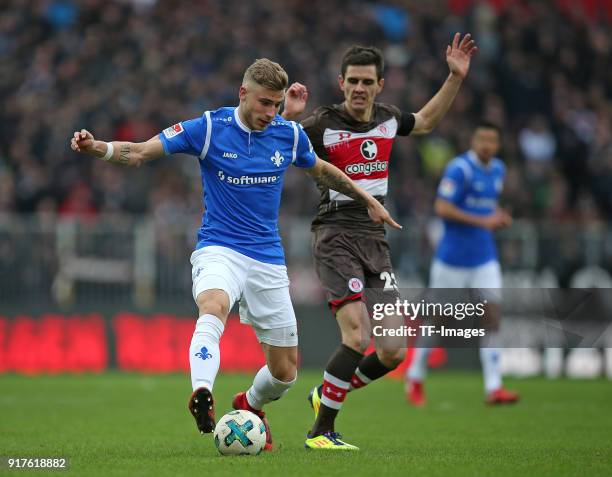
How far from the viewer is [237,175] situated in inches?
315

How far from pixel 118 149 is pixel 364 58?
93.0 inches

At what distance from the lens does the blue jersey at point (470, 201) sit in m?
13.4

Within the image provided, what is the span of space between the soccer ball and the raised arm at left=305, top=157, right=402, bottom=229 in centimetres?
176

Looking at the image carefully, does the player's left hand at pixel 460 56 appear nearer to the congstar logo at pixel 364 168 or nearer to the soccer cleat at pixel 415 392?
the congstar logo at pixel 364 168

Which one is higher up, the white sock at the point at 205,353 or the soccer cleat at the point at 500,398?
the white sock at the point at 205,353

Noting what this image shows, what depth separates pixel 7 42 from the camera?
23.4 m

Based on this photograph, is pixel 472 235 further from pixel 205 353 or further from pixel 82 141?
pixel 82 141

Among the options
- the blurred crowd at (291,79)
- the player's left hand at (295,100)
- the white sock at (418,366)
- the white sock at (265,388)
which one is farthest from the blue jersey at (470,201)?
the blurred crowd at (291,79)

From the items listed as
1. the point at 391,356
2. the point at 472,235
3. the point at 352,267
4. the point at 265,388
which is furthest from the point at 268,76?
the point at 472,235

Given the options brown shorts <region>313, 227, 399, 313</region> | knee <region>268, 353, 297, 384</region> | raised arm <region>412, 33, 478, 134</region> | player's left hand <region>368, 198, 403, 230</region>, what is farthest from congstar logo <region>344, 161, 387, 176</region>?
knee <region>268, 353, 297, 384</region>

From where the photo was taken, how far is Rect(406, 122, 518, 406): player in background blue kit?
13352 mm

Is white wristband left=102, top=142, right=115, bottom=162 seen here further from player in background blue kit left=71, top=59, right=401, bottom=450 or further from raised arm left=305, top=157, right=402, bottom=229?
raised arm left=305, top=157, right=402, bottom=229

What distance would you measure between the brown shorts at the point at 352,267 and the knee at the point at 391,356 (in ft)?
1.51

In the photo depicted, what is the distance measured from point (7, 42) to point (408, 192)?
9.05m
